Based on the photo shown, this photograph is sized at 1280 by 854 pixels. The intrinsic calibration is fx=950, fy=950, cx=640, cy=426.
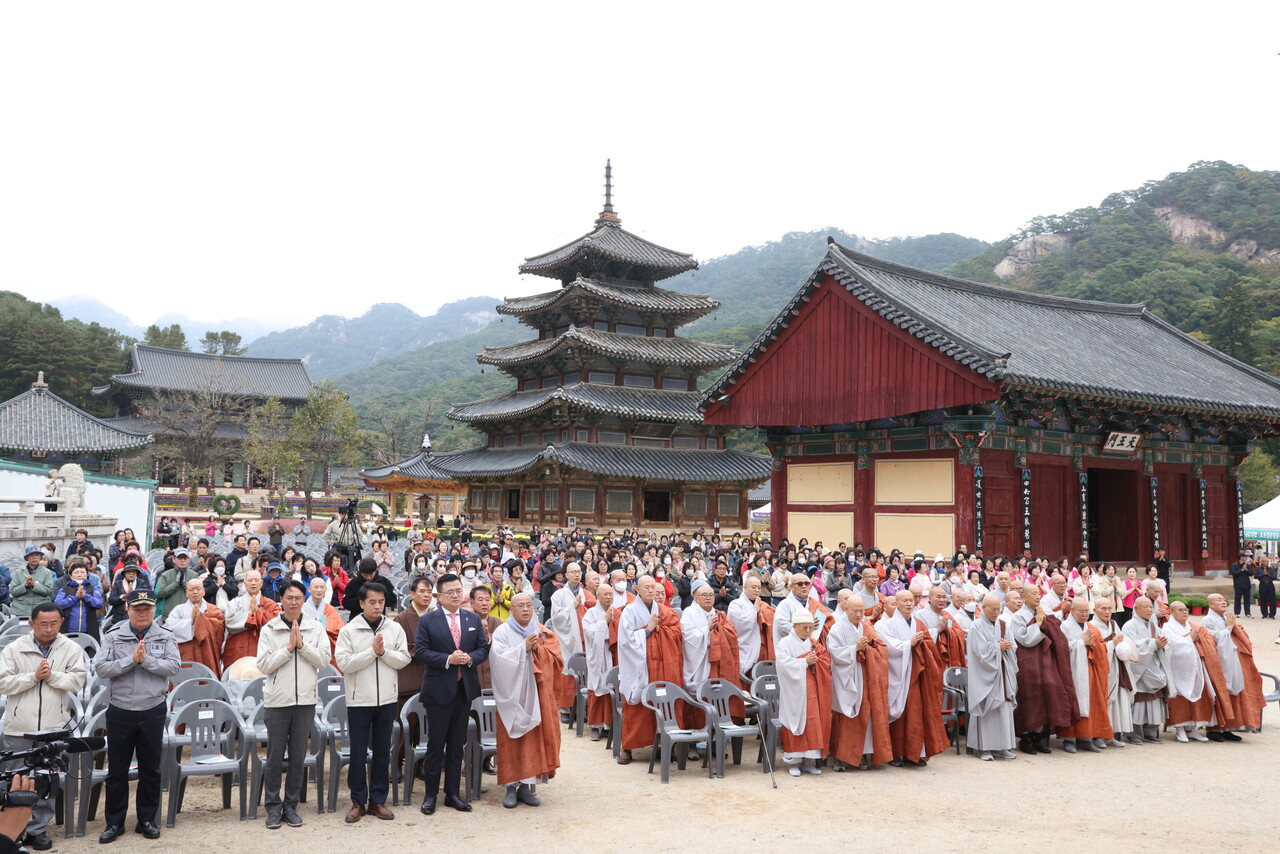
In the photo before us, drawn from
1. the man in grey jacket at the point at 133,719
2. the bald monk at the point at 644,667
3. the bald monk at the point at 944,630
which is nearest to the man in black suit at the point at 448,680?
the man in grey jacket at the point at 133,719

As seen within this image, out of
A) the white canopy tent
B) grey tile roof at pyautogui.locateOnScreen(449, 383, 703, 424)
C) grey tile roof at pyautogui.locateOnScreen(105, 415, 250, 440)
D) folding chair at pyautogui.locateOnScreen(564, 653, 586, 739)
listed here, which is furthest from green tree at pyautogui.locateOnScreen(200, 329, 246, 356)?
folding chair at pyautogui.locateOnScreen(564, 653, 586, 739)

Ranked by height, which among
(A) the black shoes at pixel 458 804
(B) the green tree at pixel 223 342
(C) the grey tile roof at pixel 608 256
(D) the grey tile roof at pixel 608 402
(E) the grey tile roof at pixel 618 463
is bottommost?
(A) the black shoes at pixel 458 804

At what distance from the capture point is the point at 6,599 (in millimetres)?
11484

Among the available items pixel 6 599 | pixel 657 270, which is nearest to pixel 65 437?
pixel 657 270

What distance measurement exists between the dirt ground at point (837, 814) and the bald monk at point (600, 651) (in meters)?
0.76

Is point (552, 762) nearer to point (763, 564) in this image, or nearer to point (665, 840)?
point (665, 840)

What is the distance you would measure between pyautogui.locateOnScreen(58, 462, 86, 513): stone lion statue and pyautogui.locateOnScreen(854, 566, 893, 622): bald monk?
1627 centimetres

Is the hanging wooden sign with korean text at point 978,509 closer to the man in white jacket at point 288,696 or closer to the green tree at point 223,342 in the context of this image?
the man in white jacket at point 288,696

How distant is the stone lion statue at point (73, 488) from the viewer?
19469 millimetres

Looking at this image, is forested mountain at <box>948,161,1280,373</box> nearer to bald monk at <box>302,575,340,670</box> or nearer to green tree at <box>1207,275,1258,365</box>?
green tree at <box>1207,275,1258,365</box>

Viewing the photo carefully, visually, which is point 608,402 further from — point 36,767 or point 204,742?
point 36,767

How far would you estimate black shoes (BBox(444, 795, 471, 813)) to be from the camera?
731 centimetres

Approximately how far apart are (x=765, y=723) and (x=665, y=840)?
2.37 metres

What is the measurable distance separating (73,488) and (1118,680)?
20.4 metres
